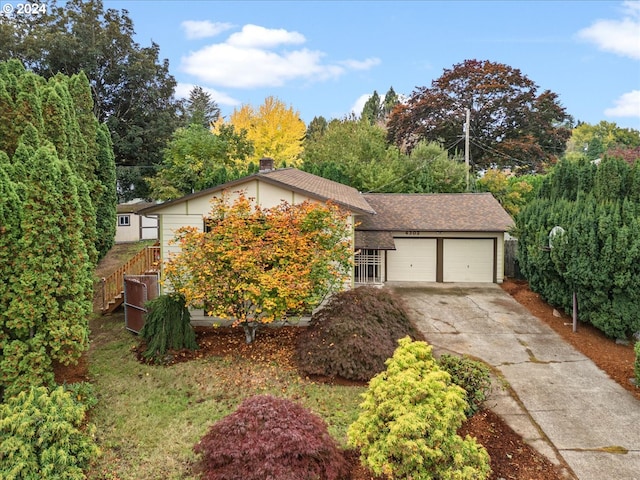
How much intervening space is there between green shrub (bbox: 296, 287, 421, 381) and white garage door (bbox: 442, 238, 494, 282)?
27.4 ft

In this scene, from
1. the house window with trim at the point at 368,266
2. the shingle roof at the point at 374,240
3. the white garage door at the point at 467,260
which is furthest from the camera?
the white garage door at the point at 467,260

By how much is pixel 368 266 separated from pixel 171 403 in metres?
9.88

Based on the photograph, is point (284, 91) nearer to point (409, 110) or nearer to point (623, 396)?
point (409, 110)

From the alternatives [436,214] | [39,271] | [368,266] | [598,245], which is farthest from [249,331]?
[436,214]

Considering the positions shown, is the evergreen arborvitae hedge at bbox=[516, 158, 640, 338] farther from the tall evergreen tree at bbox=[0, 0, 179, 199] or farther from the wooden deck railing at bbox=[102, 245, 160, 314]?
the tall evergreen tree at bbox=[0, 0, 179, 199]

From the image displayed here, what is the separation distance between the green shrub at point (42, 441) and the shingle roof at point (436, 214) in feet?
37.8

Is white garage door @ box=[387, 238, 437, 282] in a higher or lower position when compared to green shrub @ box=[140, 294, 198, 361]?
higher

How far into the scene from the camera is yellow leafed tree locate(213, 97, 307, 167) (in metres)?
31.1

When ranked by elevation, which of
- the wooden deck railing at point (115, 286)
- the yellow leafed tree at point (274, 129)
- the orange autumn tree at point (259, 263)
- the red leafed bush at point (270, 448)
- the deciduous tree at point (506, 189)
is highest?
the yellow leafed tree at point (274, 129)

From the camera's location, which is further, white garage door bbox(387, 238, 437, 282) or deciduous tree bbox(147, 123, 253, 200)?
deciduous tree bbox(147, 123, 253, 200)

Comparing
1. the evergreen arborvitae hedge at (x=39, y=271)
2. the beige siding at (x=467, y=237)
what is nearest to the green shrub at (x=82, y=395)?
the evergreen arborvitae hedge at (x=39, y=271)

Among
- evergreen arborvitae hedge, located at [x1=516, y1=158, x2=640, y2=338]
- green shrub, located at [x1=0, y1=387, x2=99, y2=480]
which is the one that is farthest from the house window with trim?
green shrub, located at [x1=0, y1=387, x2=99, y2=480]

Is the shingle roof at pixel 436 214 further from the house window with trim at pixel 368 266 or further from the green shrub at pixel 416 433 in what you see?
the green shrub at pixel 416 433

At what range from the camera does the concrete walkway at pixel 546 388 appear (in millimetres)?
6168
